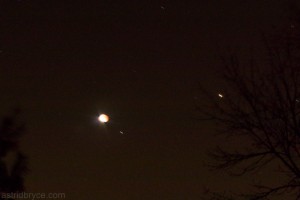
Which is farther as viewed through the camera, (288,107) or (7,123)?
(288,107)

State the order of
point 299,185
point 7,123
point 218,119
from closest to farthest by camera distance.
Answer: point 7,123
point 299,185
point 218,119

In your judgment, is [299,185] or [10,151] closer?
[10,151]

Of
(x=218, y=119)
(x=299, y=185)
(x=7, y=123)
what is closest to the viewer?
(x=7, y=123)

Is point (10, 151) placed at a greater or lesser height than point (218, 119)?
lesser

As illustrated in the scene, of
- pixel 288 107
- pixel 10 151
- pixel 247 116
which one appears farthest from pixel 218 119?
pixel 10 151

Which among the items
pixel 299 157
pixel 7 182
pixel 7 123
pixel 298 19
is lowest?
pixel 7 182

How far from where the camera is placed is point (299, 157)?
9586 mm

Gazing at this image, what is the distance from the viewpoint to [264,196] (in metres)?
9.74

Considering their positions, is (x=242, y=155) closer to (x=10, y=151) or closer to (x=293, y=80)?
(x=293, y=80)

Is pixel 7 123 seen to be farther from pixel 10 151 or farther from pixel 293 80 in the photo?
pixel 293 80

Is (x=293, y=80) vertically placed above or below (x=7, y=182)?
above

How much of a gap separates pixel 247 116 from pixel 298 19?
188 centimetres

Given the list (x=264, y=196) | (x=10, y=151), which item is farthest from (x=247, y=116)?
(x=10, y=151)

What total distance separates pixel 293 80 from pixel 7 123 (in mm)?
5381
